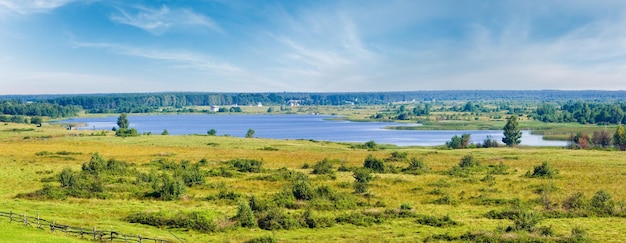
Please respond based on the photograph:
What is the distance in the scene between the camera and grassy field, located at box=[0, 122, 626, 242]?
33250mm

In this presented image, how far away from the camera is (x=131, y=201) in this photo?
44.3m

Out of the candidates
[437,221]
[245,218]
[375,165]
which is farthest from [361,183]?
[245,218]

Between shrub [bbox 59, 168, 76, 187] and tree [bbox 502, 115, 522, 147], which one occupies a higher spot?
shrub [bbox 59, 168, 76, 187]

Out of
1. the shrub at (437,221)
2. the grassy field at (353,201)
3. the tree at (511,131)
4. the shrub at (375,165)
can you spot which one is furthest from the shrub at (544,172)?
the tree at (511,131)

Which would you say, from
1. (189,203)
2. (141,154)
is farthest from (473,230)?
(141,154)

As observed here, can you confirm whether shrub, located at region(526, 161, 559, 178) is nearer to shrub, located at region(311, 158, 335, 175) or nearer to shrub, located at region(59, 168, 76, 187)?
→ shrub, located at region(311, 158, 335, 175)

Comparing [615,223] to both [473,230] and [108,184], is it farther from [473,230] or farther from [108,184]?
[108,184]

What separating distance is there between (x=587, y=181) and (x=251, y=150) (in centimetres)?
5893

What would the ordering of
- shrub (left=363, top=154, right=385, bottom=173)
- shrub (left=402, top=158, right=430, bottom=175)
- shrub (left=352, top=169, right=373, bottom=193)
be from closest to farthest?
shrub (left=352, top=169, right=373, bottom=193) → shrub (left=402, top=158, right=430, bottom=175) → shrub (left=363, top=154, right=385, bottom=173)

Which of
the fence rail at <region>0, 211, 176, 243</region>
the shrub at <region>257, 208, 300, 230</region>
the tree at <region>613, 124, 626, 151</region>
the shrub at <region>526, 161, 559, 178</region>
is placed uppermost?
the fence rail at <region>0, 211, 176, 243</region>

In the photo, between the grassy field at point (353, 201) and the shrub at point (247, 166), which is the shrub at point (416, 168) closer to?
the grassy field at point (353, 201)

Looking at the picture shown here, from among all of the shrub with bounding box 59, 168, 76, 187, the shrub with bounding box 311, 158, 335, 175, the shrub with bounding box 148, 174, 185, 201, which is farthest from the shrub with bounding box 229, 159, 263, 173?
the shrub with bounding box 59, 168, 76, 187

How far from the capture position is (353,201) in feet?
147

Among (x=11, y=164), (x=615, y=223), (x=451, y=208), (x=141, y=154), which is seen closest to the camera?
(x=615, y=223)
